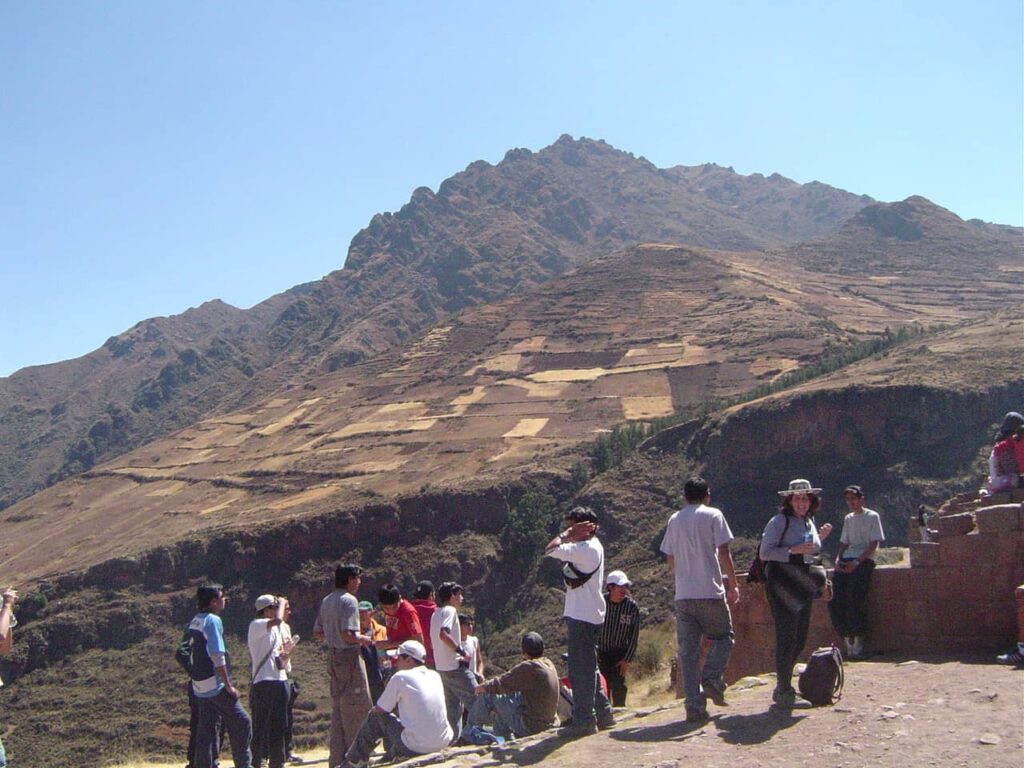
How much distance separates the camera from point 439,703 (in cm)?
858

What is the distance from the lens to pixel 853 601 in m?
9.75

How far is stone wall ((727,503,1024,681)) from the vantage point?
9.16 m

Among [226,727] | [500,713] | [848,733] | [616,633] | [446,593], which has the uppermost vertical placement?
[446,593]

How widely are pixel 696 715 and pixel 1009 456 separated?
583 centimetres

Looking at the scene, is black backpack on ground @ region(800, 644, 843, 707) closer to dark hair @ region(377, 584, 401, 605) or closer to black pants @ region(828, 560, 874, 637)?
black pants @ region(828, 560, 874, 637)

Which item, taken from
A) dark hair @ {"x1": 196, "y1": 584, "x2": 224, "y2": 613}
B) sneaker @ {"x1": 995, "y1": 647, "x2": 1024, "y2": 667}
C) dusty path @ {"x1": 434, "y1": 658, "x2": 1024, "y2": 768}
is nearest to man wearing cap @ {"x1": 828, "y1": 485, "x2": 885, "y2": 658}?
dusty path @ {"x1": 434, "y1": 658, "x2": 1024, "y2": 768}

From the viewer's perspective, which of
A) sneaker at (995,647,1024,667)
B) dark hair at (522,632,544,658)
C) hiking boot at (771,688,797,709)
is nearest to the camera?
hiking boot at (771,688,797,709)

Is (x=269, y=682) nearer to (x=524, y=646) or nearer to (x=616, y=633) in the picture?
(x=524, y=646)

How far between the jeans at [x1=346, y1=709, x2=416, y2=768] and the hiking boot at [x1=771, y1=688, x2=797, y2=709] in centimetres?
318

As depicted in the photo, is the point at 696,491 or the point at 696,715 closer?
the point at 696,715

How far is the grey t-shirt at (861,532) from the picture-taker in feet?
32.5

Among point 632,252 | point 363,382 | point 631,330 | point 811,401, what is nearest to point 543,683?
point 811,401

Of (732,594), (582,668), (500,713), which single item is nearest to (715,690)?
(732,594)

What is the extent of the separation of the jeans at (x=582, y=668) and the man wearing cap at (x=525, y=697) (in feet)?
2.53
